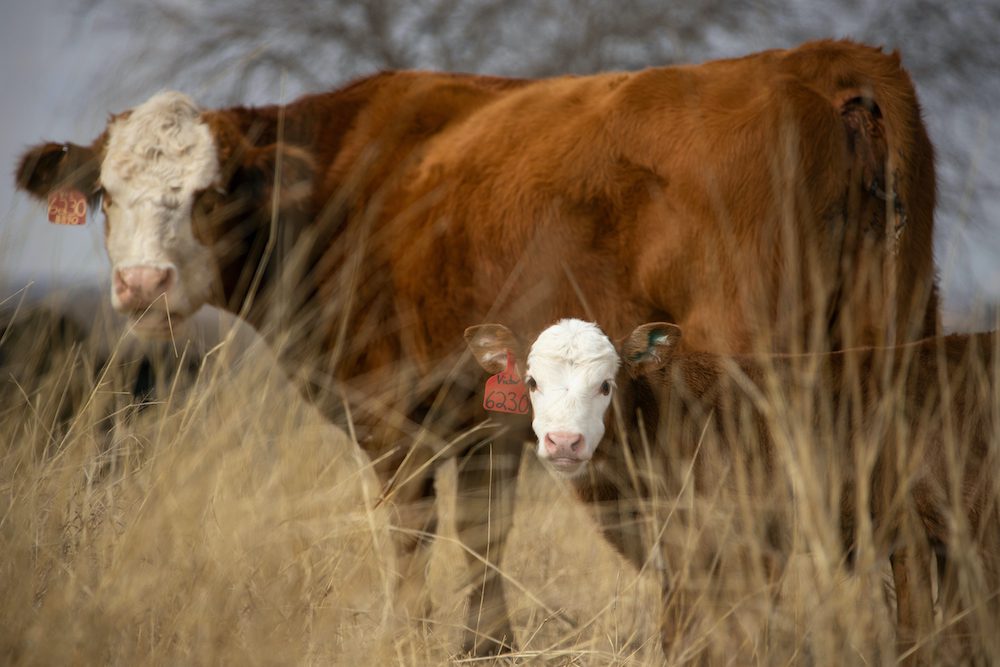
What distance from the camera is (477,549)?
4566mm

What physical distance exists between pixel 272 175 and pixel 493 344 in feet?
5.39

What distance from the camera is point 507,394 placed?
11.3ft

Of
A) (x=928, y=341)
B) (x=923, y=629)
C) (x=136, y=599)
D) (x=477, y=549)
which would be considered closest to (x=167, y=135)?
(x=477, y=549)

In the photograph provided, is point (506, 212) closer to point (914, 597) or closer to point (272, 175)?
point (272, 175)

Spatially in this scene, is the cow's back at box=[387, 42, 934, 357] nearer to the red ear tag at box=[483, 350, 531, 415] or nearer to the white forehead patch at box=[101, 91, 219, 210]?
the red ear tag at box=[483, 350, 531, 415]

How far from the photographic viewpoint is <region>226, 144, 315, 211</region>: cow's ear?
446 centimetres

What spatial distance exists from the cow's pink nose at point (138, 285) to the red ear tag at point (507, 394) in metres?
1.51

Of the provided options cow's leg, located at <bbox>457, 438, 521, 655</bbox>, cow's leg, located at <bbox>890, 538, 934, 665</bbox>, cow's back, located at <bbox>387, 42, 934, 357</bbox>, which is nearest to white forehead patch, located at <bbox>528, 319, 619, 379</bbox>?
cow's back, located at <bbox>387, 42, 934, 357</bbox>

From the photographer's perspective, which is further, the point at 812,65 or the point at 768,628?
the point at 812,65

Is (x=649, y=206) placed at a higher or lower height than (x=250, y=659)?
higher

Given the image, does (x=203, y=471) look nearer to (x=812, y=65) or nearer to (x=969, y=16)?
(x=812, y=65)

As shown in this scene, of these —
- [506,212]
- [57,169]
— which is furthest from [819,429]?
[57,169]

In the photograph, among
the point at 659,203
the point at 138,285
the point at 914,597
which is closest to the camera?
the point at 914,597

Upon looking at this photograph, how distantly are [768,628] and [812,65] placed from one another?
2.11 meters
